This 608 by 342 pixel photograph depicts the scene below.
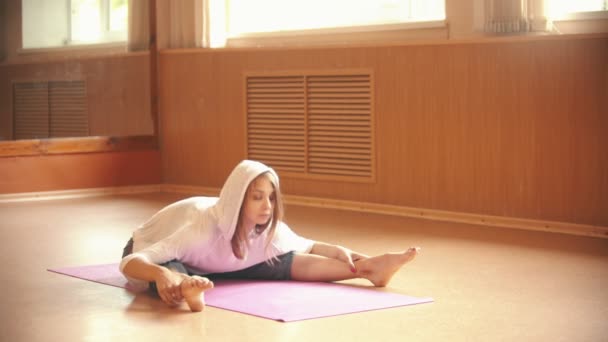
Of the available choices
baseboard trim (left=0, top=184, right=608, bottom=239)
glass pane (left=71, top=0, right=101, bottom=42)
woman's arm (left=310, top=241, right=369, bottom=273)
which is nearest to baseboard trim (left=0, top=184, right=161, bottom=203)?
baseboard trim (left=0, top=184, right=608, bottom=239)

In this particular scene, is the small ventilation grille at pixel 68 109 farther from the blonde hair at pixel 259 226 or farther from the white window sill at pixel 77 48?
the blonde hair at pixel 259 226

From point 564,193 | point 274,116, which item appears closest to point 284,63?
point 274,116

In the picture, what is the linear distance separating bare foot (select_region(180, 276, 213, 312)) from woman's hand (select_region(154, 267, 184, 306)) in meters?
0.03

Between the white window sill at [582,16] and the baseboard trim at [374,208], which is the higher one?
the white window sill at [582,16]

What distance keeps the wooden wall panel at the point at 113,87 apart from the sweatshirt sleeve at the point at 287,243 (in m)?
3.07

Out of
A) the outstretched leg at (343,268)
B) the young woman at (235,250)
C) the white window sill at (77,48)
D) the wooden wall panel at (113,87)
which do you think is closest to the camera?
the young woman at (235,250)

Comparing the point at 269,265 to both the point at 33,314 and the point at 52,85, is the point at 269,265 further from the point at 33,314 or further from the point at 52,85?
the point at 52,85

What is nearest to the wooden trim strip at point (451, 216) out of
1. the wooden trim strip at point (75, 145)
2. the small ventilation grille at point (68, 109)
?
the wooden trim strip at point (75, 145)

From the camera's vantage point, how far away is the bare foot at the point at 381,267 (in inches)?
120

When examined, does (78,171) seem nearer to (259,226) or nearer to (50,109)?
(50,109)

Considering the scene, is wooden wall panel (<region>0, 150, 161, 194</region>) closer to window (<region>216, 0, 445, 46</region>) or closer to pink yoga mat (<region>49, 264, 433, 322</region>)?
window (<region>216, 0, 445, 46</region>)

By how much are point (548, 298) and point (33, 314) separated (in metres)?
1.51

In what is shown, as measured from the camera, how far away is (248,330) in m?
2.53

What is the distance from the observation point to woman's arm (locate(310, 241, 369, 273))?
10.2 ft
